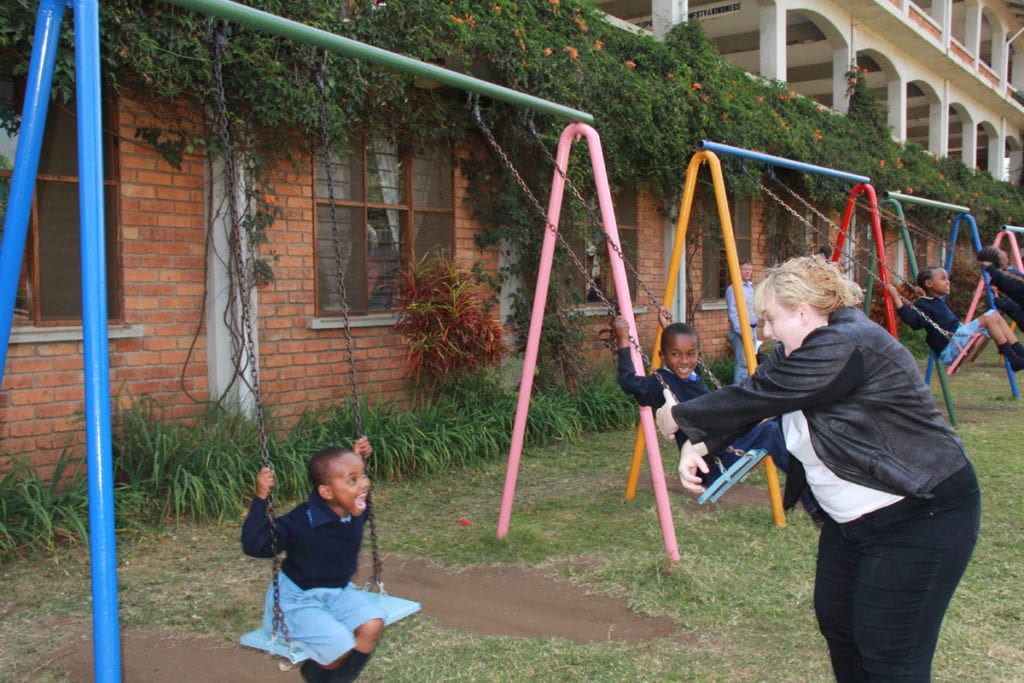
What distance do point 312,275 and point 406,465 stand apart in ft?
6.02

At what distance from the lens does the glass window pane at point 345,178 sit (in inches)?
301

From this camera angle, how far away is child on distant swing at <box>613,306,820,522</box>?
3.86m

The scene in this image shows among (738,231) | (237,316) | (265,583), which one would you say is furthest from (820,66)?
(265,583)

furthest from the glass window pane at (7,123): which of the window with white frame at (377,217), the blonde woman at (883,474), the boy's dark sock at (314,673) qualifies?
the blonde woman at (883,474)

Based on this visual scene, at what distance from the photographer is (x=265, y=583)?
15.6ft

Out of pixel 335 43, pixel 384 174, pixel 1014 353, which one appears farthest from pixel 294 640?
Result: pixel 1014 353

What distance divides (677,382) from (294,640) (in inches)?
117

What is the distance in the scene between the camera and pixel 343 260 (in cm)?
791

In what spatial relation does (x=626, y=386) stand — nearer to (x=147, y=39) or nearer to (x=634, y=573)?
(x=634, y=573)

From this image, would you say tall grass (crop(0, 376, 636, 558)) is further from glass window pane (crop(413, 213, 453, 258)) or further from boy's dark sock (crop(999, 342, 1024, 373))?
boy's dark sock (crop(999, 342, 1024, 373))

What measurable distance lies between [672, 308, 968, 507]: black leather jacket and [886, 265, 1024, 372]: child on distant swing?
18.5ft

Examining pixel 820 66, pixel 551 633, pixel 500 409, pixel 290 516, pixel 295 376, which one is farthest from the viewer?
pixel 820 66

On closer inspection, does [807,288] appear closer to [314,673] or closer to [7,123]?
[314,673]

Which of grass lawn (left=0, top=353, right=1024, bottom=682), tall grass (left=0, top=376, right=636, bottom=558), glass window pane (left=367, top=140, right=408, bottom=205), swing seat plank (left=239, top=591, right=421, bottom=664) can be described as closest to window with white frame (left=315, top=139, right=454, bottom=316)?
glass window pane (left=367, top=140, right=408, bottom=205)
